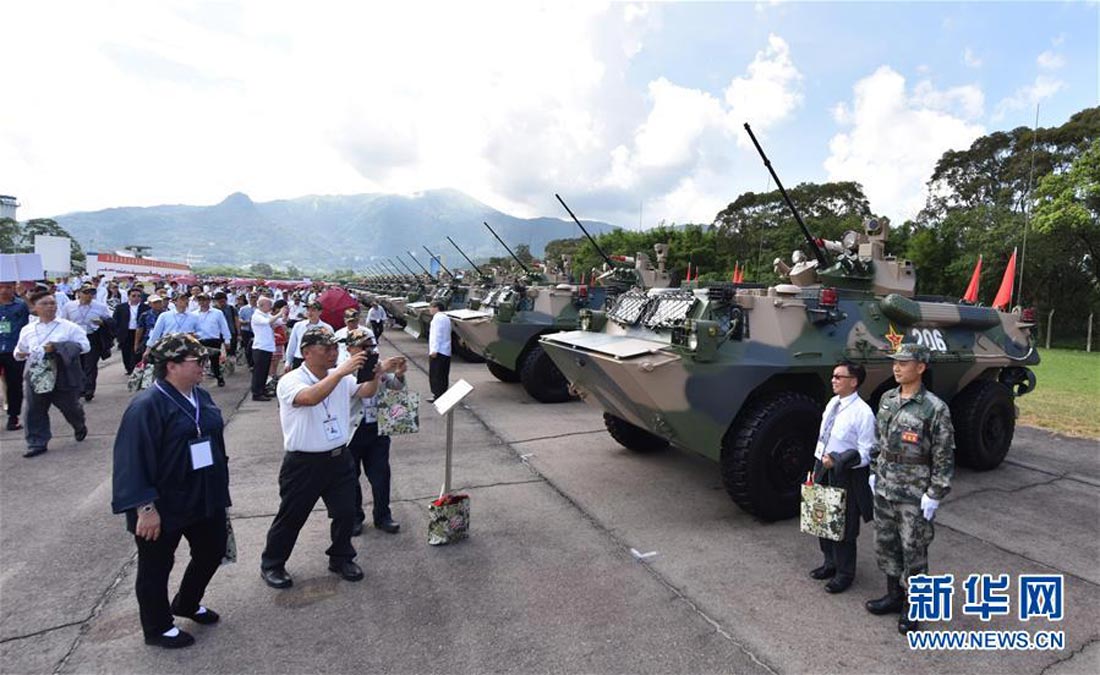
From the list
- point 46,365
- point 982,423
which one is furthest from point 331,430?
point 982,423

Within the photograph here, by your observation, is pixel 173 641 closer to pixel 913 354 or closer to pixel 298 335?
pixel 298 335

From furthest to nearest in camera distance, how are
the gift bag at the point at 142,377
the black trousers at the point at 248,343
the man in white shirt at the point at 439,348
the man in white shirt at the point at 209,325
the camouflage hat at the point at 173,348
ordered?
the black trousers at the point at 248,343
the man in white shirt at the point at 209,325
the man in white shirt at the point at 439,348
the gift bag at the point at 142,377
the camouflage hat at the point at 173,348

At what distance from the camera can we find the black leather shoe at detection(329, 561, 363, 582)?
376cm

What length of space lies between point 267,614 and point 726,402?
340cm

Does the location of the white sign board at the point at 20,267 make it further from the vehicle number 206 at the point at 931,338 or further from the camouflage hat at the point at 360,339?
the vehicle number 206 at the point at 931,338

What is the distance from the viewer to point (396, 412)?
429 cm

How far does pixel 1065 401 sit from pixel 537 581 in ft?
36.6

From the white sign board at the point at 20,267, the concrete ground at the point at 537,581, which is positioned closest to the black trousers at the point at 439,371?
the concrete ground at the point at 537,581

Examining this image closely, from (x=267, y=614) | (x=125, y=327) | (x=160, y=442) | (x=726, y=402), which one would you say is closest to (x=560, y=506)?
(x=726, y=402)

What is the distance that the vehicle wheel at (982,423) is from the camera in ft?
21.0

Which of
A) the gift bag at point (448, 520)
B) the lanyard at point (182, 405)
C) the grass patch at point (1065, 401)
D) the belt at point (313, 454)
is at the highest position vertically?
the lanyard at point (182, 405)

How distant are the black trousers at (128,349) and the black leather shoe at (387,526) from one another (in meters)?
8.19

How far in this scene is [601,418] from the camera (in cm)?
853

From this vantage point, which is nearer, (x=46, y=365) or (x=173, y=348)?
(x=173, y=348)
